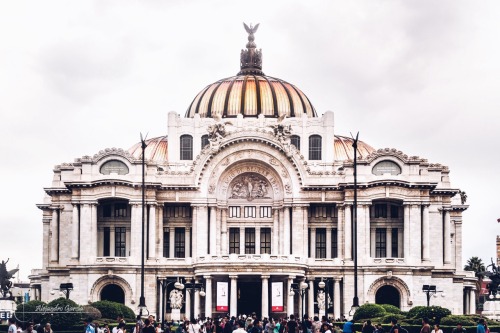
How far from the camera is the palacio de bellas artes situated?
122438 millimetres

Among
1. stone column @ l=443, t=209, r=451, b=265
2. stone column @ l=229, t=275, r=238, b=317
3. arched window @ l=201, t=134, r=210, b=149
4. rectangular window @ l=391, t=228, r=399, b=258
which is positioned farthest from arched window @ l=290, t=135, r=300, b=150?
stone column @ l=229, t=275, r=238, b=317

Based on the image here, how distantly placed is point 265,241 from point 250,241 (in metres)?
1.50

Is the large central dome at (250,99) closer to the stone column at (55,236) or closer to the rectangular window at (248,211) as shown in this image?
the rectangular window at (248,211)

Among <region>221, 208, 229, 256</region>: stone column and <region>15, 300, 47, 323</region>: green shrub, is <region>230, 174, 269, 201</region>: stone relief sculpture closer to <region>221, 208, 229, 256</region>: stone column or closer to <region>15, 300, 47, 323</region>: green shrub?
<region>221, 208, 229, 256</region>: stone column

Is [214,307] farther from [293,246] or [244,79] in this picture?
[244,79]

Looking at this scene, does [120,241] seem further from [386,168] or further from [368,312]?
[368,312]

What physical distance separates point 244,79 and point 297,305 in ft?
95.4

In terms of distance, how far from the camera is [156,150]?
474 ft

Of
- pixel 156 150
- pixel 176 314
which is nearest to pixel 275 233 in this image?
pixel 176 314

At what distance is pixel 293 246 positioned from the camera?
126 meters

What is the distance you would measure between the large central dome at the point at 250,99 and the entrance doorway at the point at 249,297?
22.1m

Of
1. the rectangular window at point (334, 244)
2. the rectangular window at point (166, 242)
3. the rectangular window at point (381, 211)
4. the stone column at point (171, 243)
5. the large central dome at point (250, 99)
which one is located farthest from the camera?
the large central dome at point (250, 99)

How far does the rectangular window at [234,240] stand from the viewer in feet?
426

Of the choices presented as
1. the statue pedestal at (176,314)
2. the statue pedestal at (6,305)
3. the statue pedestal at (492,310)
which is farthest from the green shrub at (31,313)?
the statue pedestal at (492,310)
